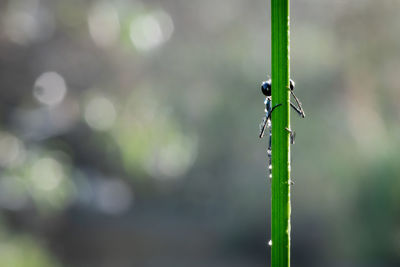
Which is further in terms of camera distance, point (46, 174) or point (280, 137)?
point (46, 174)

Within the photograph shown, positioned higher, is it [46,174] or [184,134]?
[184,134]

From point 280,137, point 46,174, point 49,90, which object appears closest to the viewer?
point 280,137

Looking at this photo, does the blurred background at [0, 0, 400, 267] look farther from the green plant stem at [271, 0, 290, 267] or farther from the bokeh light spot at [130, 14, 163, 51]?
the green plant stem at [271, 0, 290, 267]

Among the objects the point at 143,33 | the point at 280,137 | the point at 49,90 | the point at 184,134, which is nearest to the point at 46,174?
the point at 143,33

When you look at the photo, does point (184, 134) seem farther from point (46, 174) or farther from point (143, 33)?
point (46, 174)

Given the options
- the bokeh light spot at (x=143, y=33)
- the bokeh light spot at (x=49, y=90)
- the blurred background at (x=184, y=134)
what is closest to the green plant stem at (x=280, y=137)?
the blurred background at (x=184, y=134)

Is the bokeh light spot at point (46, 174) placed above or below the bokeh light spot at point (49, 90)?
below

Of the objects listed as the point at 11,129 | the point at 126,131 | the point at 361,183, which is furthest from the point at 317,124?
the point at 11,129

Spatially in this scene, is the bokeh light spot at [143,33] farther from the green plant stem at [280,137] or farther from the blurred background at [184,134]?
the green plant stem at [280,137]
